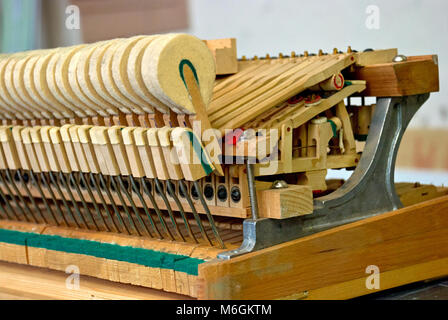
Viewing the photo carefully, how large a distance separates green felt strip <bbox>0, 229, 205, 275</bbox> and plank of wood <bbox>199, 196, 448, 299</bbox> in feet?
0.71

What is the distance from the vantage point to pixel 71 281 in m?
3.60

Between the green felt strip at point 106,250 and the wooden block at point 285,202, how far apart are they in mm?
340

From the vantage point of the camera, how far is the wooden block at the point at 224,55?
3.95m

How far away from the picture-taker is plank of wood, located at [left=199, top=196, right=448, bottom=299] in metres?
2.96

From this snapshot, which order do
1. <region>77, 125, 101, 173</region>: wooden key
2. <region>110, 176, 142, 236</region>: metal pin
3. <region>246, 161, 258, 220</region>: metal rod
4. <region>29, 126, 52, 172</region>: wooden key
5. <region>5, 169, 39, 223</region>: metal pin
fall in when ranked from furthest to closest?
<region>5, 169, 39, 223</region>: metal pin, <region>29, 126, 52, 172</region>: wooden key, <region>110, 176, 142, 236</region>: metal pin, <region>77, 125, 101, 173</region>: wooden key, <region>246, 161, 258, 220</region>: metal rod

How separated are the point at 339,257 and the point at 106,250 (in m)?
1.04

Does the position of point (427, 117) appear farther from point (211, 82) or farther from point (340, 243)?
point (211, 82)

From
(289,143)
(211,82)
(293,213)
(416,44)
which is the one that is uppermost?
(416,44)

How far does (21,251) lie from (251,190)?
143cm

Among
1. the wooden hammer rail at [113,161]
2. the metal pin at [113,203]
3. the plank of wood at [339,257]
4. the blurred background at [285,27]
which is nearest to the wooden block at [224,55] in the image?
the wooden hammer rail at [113,161]

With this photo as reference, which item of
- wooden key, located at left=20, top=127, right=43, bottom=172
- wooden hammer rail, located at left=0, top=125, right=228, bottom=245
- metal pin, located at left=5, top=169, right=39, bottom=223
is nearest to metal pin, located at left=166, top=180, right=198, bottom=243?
wooden hammer rail, located at left=0, top=125, right=228, bottom=245

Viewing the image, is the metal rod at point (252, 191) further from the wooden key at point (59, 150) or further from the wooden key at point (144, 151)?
the wooden key at point (59, 150)

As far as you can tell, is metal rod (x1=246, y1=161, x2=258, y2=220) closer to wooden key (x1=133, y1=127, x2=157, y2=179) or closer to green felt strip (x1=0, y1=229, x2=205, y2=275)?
green felt strip (x1=0, y1=229, x2=205, y2=275)

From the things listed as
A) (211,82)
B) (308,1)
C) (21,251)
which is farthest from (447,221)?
(308,1)
